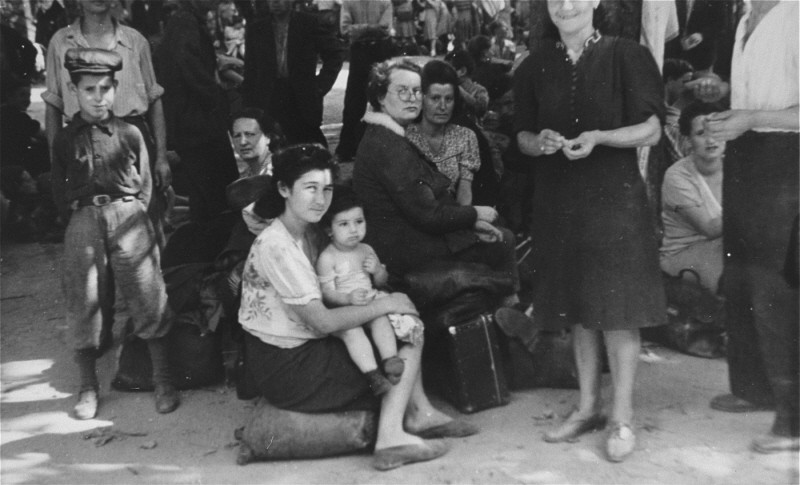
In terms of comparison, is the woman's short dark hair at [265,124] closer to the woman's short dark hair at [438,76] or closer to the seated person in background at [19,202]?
the woman's short dark hair at [438,76]

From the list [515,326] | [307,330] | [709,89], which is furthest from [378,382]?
[709,89]

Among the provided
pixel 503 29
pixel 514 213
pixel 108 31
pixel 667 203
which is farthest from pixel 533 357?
pixel 503 29

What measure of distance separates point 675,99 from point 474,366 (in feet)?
10.4

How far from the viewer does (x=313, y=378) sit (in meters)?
3.97

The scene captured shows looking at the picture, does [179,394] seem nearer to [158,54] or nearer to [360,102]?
[158,54]

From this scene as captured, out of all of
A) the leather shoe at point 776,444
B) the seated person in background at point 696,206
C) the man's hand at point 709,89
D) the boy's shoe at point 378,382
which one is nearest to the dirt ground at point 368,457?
the leather shoe at point 776,444

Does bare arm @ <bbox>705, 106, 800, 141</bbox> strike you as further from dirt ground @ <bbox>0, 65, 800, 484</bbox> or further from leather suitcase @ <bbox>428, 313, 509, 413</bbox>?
leather suitcase @ <bbox>428, 313, 509, 413</bbox>

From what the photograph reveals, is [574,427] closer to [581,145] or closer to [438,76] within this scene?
[581,145]

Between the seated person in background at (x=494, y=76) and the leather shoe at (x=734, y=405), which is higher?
the seated person in background at (x=494, y=76)

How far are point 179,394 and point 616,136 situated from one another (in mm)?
2731

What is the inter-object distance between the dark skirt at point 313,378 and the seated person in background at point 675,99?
2941 millimetres

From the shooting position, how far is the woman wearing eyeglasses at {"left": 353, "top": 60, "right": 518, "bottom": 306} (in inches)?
181

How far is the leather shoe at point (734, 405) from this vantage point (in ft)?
13.5

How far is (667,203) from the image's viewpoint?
5.23 metres
